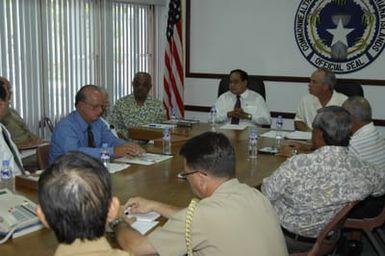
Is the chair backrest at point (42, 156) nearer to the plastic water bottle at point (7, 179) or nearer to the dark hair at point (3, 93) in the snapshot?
the dark hair at point (3, 93)

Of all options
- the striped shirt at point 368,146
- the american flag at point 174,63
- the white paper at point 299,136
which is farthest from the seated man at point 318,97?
the american flag at point 174,63

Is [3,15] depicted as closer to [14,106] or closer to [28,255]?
[14,106]

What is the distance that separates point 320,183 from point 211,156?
0.86 m

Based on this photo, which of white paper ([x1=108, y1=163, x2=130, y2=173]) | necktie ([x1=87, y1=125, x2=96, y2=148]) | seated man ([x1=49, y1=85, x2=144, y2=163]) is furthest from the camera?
necktie ([x1=87, y1=125, x2=96, y2=148])

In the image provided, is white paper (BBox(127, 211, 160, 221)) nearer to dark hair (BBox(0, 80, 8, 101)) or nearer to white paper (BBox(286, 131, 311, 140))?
dark hair (BBox(0, 80, 8, 101))

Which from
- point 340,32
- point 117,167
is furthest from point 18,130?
point 340,32

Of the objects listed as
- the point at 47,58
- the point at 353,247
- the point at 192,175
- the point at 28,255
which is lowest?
the point at 353,247

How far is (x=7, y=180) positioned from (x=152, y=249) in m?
1.23

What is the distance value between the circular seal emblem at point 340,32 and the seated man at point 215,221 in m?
4.38

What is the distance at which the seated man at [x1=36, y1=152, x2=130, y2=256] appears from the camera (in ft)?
4.15

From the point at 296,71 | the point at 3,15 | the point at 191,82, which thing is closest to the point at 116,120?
the point at 3,15

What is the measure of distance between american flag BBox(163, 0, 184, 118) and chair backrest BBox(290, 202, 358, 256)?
4.20m

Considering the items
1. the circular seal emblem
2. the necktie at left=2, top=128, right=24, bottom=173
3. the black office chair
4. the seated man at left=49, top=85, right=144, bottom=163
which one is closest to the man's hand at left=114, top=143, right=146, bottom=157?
the seated man at left=49, top=85, right=144, bottom=163

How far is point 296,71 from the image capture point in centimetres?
631
